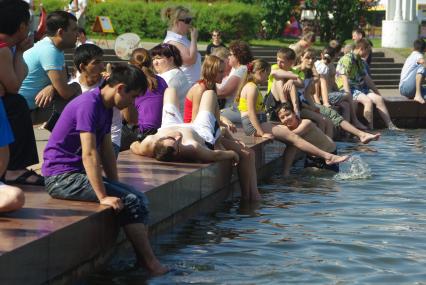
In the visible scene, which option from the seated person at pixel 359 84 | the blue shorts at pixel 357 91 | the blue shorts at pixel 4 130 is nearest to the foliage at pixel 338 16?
the seated person at pixel 359 84

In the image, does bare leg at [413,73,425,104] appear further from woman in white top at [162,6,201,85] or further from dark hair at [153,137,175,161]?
dark hair at [153,137,175,161]

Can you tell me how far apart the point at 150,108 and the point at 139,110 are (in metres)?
0.12

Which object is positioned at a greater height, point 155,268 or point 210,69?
point 210,69

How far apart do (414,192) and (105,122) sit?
498cm

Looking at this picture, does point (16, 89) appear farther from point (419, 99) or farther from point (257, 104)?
point (419, 99)

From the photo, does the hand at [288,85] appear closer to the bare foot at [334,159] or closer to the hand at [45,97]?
the bare foot at [334,159]

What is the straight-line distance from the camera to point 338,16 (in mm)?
35562

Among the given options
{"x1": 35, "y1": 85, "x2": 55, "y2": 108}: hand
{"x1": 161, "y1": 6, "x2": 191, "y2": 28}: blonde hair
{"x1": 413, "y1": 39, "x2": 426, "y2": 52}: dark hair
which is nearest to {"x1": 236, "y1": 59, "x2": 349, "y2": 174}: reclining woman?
{"x1": 161, "y1": 6, "x2": 191, "y2": 28}: blonde hair

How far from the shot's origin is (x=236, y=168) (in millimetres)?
10742

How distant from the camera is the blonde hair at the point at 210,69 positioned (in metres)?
10.1

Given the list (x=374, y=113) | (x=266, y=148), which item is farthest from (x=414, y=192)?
(x=374, y=113)

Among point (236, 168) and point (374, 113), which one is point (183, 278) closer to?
point (236, 168)

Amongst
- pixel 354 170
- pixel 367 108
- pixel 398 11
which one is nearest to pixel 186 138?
pixel 354 170

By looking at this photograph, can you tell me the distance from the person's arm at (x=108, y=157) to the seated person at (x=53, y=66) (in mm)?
1755
